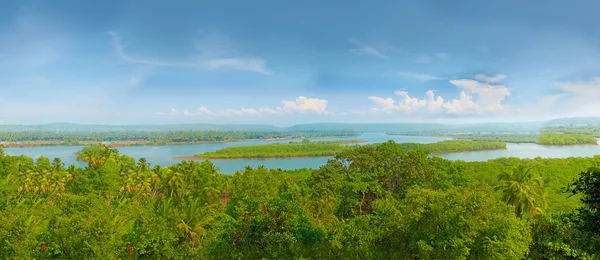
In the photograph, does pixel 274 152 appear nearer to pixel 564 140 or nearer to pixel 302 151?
pixel 302 151

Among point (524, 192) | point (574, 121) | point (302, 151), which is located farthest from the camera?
point (574, 121)

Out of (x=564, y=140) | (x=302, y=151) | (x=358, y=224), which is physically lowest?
(x=302, y=151)

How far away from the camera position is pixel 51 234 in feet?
34.8

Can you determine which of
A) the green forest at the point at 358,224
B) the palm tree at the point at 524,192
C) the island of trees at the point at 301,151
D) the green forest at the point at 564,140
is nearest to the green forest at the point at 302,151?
the island of trees at the point at 301,151

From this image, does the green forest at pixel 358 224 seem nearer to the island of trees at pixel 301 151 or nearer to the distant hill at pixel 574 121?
the island of trees at pixel 301 151

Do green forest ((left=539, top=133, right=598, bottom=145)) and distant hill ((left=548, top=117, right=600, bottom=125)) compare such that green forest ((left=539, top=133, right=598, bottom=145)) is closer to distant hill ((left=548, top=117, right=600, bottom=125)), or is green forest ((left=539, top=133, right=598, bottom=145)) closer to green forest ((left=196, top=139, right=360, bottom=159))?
distant hill ((left=548, top=117, right=600, bottom=125))

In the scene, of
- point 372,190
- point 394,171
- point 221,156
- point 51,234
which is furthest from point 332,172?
point 221,156

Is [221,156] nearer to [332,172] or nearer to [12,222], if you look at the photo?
[332,172]

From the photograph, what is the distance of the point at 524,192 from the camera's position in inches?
642

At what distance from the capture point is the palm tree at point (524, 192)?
16.3 metres

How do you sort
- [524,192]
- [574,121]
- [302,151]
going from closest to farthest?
1. [524,192]
2. [302,151]
3. [574,121]

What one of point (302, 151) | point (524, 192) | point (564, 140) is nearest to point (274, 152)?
point (302, 151)

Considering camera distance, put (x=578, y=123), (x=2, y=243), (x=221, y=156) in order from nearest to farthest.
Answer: (x=2, y=243)
(x=221, y=156)
(x=578, y=123)

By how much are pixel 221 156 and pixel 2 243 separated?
72383 millimetres
